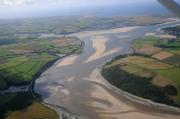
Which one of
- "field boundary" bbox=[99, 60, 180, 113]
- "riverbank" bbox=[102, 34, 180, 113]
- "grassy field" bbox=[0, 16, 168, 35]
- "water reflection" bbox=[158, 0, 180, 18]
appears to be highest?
"water reflection" bbox=[158, 0, 180, 18]

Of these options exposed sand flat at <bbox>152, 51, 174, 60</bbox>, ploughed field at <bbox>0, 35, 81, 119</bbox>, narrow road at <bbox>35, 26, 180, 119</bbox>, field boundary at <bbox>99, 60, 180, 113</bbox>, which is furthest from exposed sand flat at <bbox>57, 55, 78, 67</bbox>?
field boundary at <bbox>99, 60, 180, 113</bbox>

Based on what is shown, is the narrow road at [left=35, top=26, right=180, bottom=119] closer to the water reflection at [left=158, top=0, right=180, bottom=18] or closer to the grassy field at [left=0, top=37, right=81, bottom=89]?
the grassy field at [left=0, top=37, right=81, bottom=89]

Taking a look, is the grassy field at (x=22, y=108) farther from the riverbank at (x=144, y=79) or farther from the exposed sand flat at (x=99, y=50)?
the exposed sand flat at (x=99, y=50)

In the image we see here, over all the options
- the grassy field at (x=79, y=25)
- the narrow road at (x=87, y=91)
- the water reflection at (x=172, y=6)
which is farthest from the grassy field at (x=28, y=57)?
the water reflection at (x=172, y=6)

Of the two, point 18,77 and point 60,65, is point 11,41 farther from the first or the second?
point 18,77

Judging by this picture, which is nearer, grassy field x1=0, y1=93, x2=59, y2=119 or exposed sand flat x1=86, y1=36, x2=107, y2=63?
grassy field x1=0, y1=93, x2=59, y2=119

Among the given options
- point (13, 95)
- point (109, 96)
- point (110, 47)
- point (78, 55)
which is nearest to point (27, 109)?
point (13, 95)
